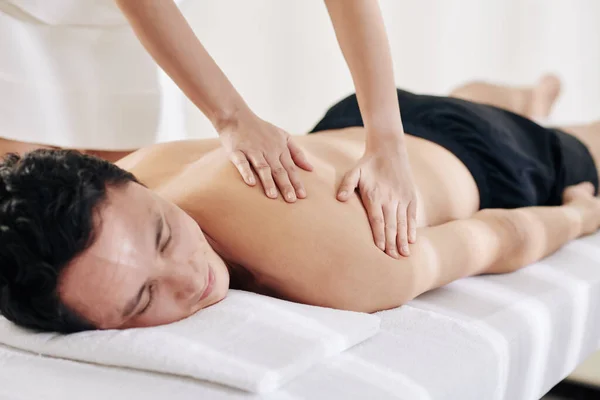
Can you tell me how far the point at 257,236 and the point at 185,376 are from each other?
30 cm

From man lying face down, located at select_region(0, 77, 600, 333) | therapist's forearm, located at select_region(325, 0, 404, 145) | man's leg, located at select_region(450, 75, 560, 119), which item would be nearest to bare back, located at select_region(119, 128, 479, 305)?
man lying face down, located at select_region(0, 77, 600, 333)

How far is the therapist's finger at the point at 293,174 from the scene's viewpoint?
116 cm

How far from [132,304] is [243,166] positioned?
32 cm

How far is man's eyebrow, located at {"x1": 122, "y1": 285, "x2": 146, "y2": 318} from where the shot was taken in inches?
38.0

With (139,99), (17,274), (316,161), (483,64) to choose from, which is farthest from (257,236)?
(483,64)

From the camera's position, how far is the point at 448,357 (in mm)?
970

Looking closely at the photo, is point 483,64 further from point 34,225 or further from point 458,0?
point 34,225

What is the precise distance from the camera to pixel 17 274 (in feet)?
3.01

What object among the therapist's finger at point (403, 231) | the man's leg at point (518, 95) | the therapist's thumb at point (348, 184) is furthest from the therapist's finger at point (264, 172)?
the man's leg at point (518, 95)

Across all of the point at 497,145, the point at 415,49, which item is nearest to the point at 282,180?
the point at 497,145

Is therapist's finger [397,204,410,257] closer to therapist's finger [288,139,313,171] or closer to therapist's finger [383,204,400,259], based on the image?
therapist's finger [383,204,400,259]

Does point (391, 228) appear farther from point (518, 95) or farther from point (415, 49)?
point (415, 49)

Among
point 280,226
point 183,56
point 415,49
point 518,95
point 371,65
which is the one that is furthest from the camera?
point 415,49

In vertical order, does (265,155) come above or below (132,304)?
above
